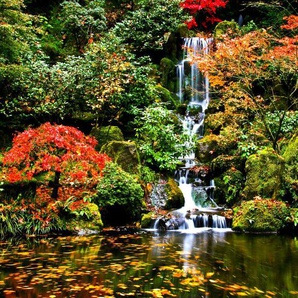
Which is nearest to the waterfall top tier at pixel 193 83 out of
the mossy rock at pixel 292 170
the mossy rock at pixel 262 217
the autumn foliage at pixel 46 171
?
the mossy rock at pixel 292 170

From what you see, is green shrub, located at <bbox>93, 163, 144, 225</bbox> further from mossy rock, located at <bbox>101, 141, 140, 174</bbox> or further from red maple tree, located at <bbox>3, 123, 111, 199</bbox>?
mossy rock, located at <bbox>101, 141, 140, 174</bbox>

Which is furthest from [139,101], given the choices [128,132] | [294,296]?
[294,296]

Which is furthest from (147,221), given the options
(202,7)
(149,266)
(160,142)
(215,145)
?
(202,7)

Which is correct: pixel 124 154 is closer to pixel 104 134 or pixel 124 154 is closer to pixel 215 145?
pixel 104 134

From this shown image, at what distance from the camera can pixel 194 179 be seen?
1427 centimetres

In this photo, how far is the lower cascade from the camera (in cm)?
1086

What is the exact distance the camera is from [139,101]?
1454 cm

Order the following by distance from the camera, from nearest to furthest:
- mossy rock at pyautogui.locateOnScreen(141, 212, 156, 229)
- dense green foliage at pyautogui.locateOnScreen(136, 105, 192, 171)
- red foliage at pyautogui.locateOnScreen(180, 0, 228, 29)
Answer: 1. mossy rock at pyautogui.locateOnScreen(141, 212, 156, 229)
2. dense green foliage at pyautogui.locateOnScreen(136, 105, 192, 171)
3. red foliage at pyautogui.locateOnScreen(180, 0, 228, 29)

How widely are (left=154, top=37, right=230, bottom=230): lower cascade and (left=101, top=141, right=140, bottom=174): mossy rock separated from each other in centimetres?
221

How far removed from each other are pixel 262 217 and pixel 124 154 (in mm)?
5071

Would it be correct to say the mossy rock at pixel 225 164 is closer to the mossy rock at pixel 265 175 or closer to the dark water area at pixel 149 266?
the mossy rock at pixel 265 175

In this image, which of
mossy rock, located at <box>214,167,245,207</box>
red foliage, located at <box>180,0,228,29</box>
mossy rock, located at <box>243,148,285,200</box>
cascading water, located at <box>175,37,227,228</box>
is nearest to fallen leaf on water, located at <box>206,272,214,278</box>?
cascading water, located at <box>175,37,227,228</box>

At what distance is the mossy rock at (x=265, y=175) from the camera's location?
1123 centimetres

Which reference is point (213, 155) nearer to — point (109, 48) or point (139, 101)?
point (139, 101)
